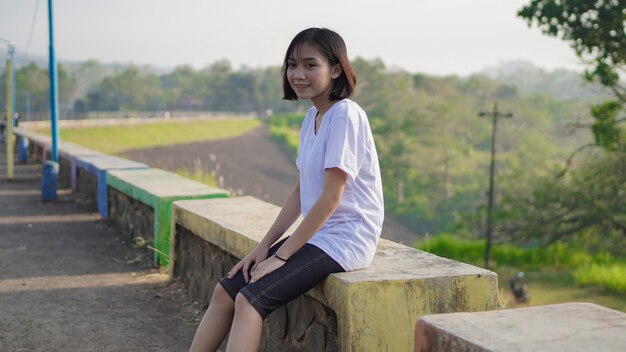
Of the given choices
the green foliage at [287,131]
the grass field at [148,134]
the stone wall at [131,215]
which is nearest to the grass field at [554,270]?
the stone wall at [131,215]

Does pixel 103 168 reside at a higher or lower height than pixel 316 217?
lower

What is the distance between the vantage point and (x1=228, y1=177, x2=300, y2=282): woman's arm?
9.92 ft

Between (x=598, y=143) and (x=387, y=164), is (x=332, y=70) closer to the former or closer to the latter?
(x=598, y=143)

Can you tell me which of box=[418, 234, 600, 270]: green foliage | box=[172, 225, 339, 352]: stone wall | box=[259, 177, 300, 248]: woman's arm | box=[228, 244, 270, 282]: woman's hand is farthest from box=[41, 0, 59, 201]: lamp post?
box=[418, 234, 600, 270]: green foliage

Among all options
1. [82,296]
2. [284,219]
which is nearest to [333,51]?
[284,219]

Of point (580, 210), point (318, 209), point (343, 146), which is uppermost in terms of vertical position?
point (343, 146)

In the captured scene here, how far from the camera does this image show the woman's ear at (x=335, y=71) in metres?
3.02

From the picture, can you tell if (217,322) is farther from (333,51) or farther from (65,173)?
(65,173)

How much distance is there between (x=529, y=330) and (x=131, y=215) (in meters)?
5.30

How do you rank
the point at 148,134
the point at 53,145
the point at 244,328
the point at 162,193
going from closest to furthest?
1. the point at 244,328
2. the point at 162,193
3. the point at 53,145
4. the point at 148,134

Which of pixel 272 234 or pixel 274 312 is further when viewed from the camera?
pixel 274 312

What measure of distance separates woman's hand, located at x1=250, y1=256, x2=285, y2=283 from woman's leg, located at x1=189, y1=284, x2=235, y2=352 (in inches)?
8.2

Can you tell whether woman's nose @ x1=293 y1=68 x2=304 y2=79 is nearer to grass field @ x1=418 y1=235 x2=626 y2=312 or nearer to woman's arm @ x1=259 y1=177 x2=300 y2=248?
woman's arm @ x1=259 y1=177 x2=300 y2=248

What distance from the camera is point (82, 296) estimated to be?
504 cm
